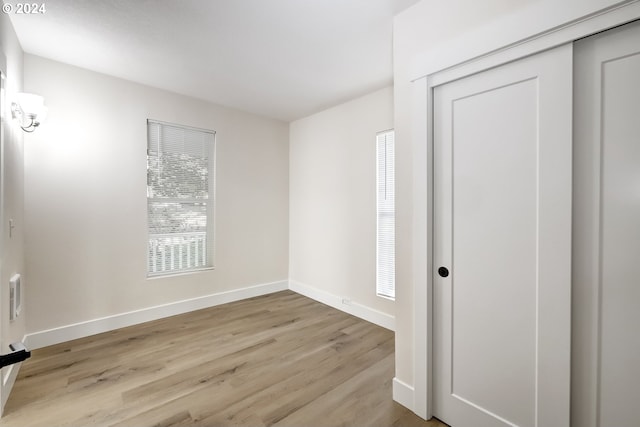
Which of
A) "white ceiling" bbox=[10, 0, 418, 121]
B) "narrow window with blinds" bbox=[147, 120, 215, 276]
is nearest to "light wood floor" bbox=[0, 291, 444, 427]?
"narrow window with blinds" bbox=[147, 120, 215, 276]

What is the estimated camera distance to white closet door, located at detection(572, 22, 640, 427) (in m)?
1.24

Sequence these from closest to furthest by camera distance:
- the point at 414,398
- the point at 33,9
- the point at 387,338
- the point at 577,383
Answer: the point at 577,383
the point at 414,398
the point at 33,9
the point at 387,338

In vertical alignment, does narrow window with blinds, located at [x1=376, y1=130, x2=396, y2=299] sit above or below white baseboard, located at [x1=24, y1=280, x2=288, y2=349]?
above

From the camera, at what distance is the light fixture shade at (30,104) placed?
7.16 feet

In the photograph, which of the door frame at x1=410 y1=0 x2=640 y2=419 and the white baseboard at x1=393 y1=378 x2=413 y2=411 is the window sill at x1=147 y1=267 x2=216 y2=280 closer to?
the white baseboard at x1=393 y1=378 x2=413 y2=411

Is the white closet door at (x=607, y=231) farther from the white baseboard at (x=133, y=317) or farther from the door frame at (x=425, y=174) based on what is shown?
the white baseboard at (x=133, y=317)

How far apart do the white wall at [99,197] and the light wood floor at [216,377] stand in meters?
0.44

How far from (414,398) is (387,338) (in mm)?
1093

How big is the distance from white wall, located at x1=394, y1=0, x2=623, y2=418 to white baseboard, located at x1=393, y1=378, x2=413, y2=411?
0.01 metres

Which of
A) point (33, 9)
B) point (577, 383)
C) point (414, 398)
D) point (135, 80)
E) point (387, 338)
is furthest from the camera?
point (135, 80)

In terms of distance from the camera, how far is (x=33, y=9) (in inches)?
80.0

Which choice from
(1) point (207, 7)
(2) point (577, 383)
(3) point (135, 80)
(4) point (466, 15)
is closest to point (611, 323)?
(2) point (577, 383)

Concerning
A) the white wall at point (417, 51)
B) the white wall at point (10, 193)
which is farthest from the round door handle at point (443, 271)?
the white wall at point (10, 193)

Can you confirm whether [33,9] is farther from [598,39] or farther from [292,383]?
[598,39]
